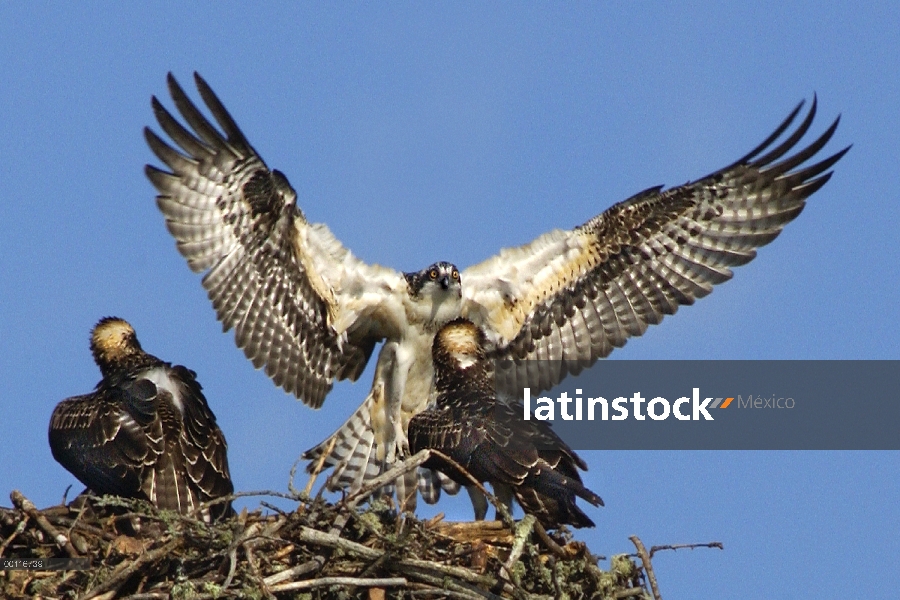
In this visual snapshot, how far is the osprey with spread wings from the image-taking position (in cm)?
1134

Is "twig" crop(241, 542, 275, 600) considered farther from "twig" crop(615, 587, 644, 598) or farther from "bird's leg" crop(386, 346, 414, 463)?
"bird's leg" crop(386, 346, 414, 463)

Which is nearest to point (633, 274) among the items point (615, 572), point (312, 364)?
point (312, 364)

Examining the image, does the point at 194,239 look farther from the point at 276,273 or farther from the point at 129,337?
the point at 129,337

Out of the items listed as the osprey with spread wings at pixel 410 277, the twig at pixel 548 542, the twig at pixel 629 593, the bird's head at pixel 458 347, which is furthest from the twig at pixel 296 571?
the osprey with spread wings at pixel 410 277

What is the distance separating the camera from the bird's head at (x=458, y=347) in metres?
10.0

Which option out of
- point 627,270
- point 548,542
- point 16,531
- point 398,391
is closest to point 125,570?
point 16,531

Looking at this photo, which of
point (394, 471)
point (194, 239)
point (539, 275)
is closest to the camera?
point (394, 471)

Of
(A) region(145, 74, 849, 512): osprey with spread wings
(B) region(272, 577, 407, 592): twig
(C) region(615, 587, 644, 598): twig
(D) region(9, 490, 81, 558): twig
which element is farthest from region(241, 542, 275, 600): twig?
(A) region(145, 74, 849, 512): osprey with spread wings

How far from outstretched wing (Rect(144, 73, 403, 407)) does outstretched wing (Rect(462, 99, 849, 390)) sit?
1.00 m

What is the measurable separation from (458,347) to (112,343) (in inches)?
92.6

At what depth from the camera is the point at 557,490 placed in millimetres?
8523

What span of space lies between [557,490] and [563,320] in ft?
12.6

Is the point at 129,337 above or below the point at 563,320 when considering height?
below

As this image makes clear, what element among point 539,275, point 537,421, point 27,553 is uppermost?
point 539,275
